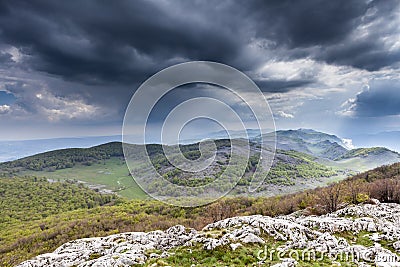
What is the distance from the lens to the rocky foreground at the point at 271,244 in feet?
69.6

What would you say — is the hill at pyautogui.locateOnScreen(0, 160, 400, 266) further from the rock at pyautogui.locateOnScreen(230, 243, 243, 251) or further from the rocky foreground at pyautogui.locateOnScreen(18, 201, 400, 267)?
the rock at pyautogui.locateOnScreen(230, 243, 243, 251)

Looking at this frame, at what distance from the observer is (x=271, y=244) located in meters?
24.8

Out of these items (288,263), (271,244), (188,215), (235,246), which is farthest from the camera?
(188,215)

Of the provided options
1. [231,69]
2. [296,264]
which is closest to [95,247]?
[296,264]

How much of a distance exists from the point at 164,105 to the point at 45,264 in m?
22.3

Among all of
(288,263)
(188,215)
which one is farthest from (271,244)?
(188,215)

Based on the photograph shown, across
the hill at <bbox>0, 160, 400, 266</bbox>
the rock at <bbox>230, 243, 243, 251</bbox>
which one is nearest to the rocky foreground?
the rock at <bbox>230, 243, 243, 251</bbox>

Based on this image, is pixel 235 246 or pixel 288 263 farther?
pixel 235 246

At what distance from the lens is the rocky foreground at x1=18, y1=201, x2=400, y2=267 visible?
69.6 ft

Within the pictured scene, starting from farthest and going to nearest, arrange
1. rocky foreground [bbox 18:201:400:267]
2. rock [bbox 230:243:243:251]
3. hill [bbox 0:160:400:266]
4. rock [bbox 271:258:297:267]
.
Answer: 1. hill [bbox 0:160:400:266]
2. rock [bbox 230:243:243:251]
3. rocky foreground [bbox 18:201:400:267]
4. rock [bbox 271:258:297:267]

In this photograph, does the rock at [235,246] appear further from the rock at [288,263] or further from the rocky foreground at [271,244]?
the rock at [288,263]

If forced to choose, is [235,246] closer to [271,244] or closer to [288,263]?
[271,244]

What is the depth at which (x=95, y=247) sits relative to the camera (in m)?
30.2

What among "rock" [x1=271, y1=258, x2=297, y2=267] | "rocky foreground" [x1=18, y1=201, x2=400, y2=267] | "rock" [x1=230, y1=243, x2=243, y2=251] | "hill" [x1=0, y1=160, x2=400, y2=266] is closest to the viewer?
"rock" [x1=271, y1=258, x2=297, y2=267]
